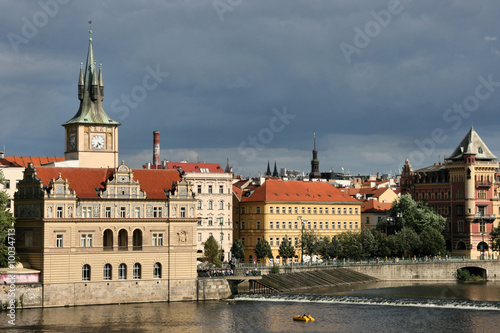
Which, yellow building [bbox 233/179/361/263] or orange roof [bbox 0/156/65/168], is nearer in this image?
orange roof [bbox 0/156/65/168]

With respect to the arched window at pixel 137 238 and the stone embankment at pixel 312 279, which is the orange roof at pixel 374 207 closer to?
the stone embankment at pixel 312 279

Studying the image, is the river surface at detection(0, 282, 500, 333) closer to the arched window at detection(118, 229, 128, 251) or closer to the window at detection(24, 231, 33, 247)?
the window at detection(24, 231, 33, 247)

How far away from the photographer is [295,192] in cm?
16612

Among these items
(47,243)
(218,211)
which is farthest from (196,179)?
(47,243)

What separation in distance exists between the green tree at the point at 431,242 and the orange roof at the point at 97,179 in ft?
186

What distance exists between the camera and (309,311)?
10169 centimetres

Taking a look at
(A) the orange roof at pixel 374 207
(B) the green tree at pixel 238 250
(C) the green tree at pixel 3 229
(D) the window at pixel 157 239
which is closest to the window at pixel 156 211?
(D) the window at pixel 157 239

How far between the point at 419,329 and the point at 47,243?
1551 inches

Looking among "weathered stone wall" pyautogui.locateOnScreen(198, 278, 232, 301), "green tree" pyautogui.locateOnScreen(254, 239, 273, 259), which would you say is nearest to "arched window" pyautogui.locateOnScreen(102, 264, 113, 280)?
"weathered stone wall" pyautogui.locateOnScreen(198, 278, 232, 301)

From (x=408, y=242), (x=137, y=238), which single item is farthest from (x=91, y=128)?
(x=408, y=242)

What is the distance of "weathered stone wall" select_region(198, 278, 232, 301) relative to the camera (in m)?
112

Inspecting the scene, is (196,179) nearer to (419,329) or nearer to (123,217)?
(123,217)

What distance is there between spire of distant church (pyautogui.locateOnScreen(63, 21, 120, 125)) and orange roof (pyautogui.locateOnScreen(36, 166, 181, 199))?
1540 cm

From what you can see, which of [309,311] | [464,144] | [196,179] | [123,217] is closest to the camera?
[309,311]
